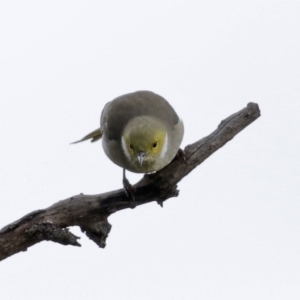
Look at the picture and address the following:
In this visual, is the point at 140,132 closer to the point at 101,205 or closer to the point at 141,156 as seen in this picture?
the point at 141,156

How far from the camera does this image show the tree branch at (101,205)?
25.8 feet

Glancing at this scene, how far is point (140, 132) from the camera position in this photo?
8766mm

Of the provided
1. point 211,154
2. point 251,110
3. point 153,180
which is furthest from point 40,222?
point 251,110

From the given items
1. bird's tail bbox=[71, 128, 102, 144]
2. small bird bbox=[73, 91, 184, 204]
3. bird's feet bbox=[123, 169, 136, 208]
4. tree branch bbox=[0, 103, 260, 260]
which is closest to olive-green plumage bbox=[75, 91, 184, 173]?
small bird bbox=[73, 91, 184, 204]

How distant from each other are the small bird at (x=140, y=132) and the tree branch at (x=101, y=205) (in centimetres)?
14

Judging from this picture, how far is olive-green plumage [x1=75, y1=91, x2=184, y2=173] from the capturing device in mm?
8672

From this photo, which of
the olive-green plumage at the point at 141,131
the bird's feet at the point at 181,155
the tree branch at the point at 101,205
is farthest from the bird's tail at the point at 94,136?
the bird's feet at the point at 181,155

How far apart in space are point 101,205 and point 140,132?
947 mm

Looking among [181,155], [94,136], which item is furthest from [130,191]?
[94,136]

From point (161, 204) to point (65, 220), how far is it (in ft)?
3.60

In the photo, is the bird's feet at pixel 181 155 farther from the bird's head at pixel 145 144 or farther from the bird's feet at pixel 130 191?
the bird's feet at pixel 130 191

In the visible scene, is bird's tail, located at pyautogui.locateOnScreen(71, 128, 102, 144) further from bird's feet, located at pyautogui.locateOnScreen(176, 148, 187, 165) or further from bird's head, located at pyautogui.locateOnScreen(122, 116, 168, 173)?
bird's feet, located at pyautogui.locateOnScreen(176, 148, 187, 165)

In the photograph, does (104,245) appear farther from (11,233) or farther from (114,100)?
(114,100)

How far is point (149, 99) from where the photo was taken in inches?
367
